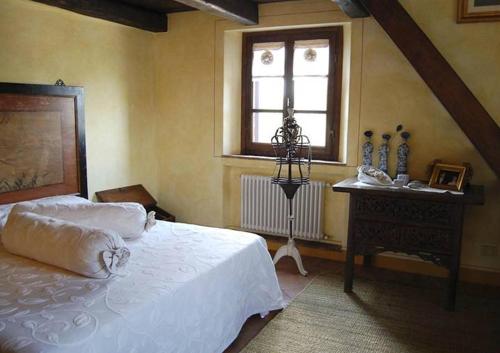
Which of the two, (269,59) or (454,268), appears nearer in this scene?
(454,268)

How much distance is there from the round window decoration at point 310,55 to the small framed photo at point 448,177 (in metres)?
1.53

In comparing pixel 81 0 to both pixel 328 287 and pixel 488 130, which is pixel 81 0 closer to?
pixel 328 287

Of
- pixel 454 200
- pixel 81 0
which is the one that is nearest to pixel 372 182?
pixel 454 200

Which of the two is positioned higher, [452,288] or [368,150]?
[368,150]

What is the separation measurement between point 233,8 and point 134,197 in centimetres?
199

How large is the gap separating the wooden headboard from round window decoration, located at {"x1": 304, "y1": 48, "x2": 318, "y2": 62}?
6.53 ft

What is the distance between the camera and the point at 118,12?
12.8ft

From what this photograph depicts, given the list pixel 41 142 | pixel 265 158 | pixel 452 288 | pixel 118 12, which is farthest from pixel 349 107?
pixel 41 142

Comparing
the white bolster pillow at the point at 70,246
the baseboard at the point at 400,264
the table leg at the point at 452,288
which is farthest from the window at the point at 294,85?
the white bolster pillow at the point at 70,246

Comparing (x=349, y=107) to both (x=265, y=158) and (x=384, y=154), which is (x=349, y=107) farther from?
(x=265, y=158)

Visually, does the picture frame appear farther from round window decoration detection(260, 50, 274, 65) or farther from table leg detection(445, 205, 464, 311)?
round window decoration detection(260, 50, 274, 65)

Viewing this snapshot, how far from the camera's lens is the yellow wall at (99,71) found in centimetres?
333

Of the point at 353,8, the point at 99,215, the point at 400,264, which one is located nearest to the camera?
the point at 99,215

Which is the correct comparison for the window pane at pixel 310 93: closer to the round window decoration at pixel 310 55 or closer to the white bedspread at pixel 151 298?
the round window decoration at pixel 310 55
